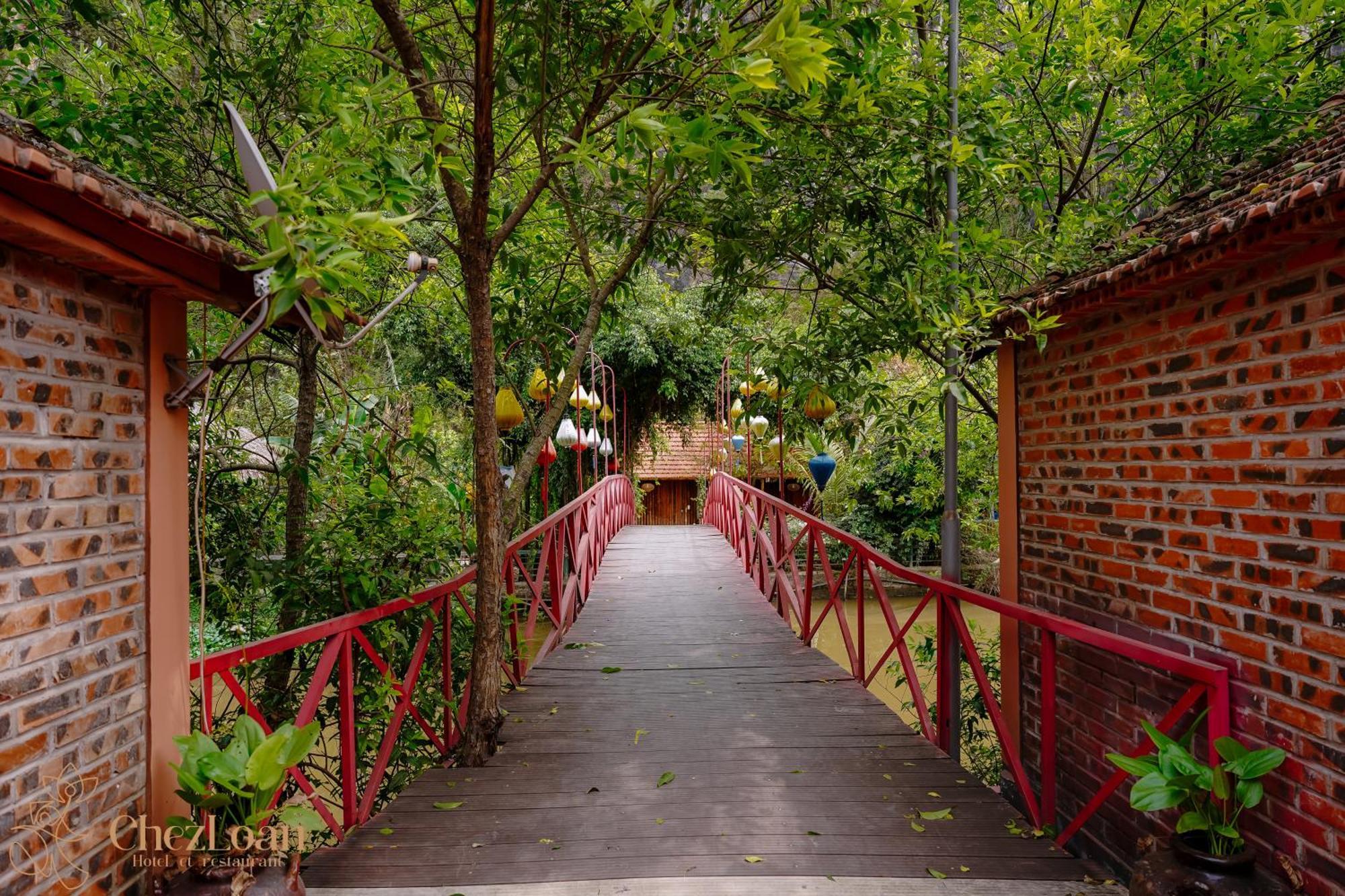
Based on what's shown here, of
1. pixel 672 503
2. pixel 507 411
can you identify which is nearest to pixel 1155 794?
pixel 507 411

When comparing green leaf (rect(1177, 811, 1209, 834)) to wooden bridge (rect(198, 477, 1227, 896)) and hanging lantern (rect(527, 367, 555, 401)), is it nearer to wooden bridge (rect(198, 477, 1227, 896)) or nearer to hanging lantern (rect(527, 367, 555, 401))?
wooden bridge (rect(198, 477, 1227, 896))

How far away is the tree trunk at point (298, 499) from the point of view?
438cm

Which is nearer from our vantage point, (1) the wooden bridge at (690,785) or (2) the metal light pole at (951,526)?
(1) the wooden bridge at (690,785)

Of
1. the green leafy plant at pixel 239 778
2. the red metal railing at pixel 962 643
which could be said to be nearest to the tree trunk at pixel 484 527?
the green leafy plant at pixel 239 778

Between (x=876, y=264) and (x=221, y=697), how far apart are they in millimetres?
6816

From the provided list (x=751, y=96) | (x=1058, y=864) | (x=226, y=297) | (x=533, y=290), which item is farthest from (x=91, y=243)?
(x=533, y=290)

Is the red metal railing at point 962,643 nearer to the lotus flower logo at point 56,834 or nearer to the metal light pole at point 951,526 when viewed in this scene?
the metal light pole at point 951,526

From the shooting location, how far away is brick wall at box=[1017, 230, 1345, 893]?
211cm

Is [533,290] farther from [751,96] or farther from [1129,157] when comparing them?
[1129,157]

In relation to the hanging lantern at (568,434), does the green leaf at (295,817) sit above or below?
below

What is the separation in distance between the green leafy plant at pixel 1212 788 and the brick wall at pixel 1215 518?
0.41 feet

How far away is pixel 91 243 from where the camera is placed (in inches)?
74.2

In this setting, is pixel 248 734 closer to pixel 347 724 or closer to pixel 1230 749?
pixel 347 724

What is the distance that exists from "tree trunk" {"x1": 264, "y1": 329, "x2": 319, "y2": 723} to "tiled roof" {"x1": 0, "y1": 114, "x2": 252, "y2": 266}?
2.29m
